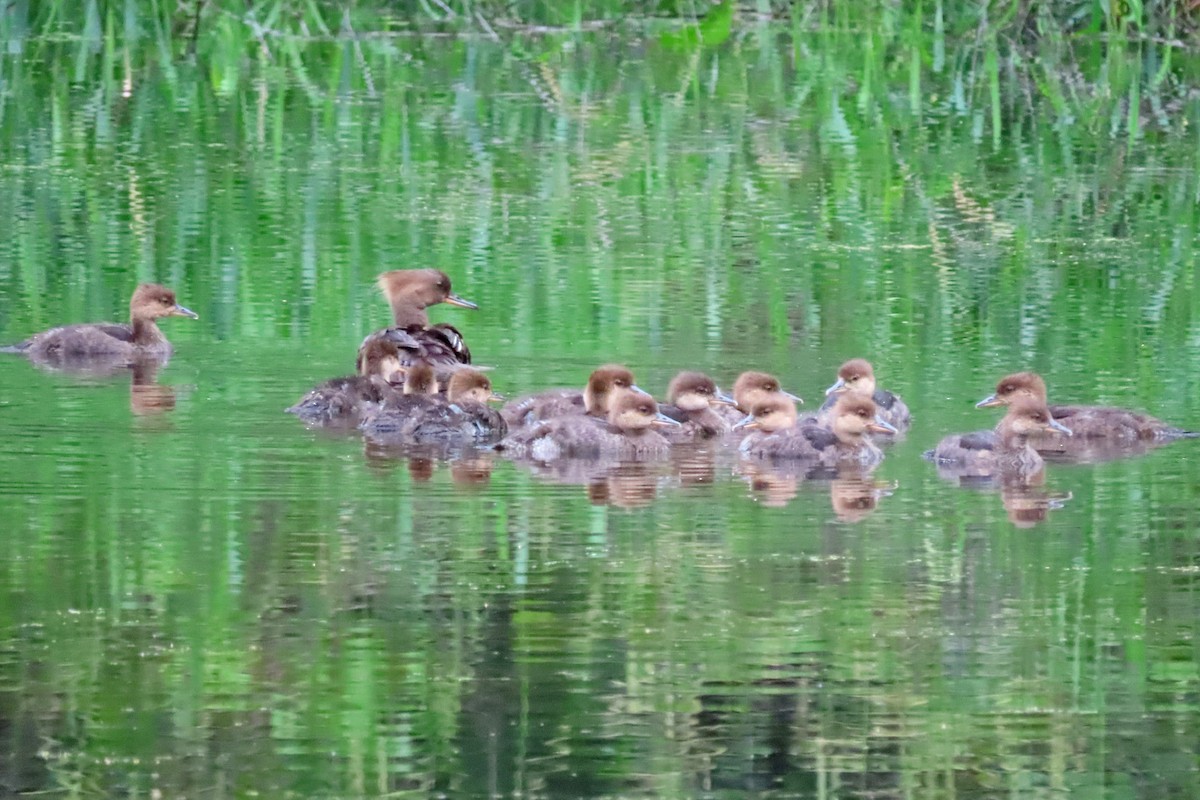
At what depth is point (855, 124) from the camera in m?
15.3

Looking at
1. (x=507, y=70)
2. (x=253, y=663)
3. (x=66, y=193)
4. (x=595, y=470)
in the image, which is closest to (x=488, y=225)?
(x=66, y=193)

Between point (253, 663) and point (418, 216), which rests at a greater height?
point (418, 216)

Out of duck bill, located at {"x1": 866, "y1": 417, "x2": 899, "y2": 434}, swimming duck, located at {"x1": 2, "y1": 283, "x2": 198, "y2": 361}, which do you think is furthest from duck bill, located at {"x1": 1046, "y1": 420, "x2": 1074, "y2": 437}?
swimming duck, located at {"x1": 2, "y1": 283, "x2": 198, "y2": 361}

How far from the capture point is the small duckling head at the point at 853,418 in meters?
7.97

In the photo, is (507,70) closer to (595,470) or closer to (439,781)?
(595,470)

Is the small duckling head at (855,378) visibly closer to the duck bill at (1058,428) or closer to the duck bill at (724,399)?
the duck bill at (724,399)

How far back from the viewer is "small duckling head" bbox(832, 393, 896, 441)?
26.2 feet

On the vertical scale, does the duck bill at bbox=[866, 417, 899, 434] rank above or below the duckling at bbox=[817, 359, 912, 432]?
below

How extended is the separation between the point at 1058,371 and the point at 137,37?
1018 centimetres

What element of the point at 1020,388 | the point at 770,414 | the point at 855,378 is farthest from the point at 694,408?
the point at 1020,388

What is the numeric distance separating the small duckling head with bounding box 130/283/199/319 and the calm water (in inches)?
8.0

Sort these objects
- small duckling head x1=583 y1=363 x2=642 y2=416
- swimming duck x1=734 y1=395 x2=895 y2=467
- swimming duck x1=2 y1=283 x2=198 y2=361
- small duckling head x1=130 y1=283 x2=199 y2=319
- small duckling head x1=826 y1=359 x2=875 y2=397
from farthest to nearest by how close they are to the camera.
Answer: small duckling head x1=130 y1=283 x2=199 y2=319, swimming duck x1=2 y1=283 x2=198 y2=361, small duckling head x1=826 y1=359 x2=875 y2=397, small duckling head x1=583 y1=363 x2=642 y2=416, swimming duck x1=734 y1=395 x2=895 y2=467

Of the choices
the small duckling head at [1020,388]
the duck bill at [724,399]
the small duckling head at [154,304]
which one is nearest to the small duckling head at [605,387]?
the duck bill at [724,399]

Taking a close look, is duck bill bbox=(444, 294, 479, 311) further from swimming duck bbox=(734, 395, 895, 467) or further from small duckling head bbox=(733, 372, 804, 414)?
swimming duck bbox=(734, 395, 895, 467)
